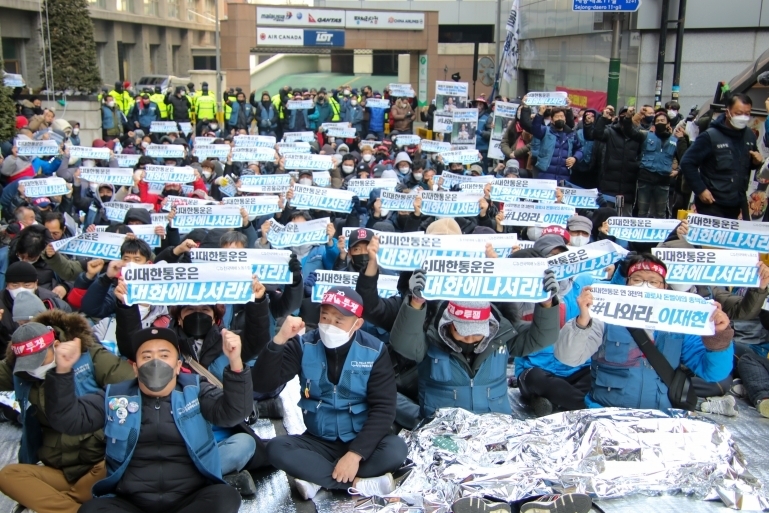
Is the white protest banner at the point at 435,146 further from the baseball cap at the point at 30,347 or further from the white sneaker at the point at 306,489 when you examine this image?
the baseball cap at the point at 30,347

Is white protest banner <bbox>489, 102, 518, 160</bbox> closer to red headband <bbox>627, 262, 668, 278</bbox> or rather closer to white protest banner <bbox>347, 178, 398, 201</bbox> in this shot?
white protest banner <bbox>347, 178, 398, 201</bbox>

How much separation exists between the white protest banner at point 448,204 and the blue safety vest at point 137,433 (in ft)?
16.9

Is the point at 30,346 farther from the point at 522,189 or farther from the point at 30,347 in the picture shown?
the point at 522,189

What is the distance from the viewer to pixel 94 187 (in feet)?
38.7

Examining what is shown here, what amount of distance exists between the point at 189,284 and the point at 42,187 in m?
6.30

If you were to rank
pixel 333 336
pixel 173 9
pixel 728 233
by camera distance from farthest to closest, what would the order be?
pixel 173 9, pixel 728 233, pixel 333 336

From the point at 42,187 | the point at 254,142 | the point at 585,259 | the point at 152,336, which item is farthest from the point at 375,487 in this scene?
the point at 254,142

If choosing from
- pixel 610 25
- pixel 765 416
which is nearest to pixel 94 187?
pixel 765 416

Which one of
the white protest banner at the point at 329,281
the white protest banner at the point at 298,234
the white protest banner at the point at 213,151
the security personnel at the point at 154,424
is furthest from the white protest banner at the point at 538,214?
the white protest banner at the point at 213,151

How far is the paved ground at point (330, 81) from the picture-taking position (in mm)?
38562

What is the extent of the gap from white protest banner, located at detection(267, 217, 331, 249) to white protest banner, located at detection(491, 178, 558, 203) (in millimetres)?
2610

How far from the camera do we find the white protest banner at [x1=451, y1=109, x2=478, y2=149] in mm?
15914

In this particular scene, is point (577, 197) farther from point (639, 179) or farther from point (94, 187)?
point (94, 187)

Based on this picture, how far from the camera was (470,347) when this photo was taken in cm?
530
